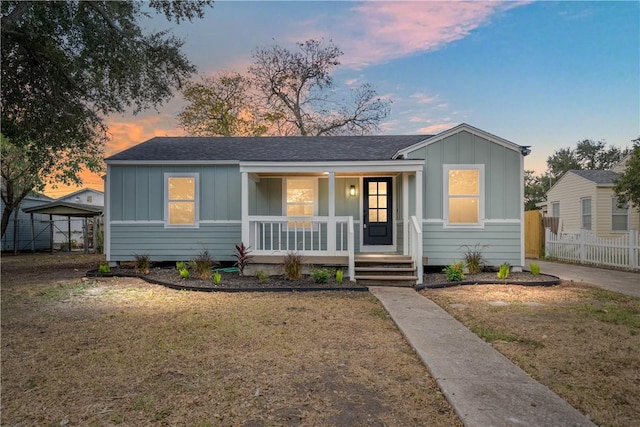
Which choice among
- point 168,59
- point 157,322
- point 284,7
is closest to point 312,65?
point 284,7

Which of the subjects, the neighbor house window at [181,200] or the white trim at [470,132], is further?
the neighbor house window at [181,200]

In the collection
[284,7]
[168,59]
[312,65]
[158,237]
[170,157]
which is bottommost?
[158,237]

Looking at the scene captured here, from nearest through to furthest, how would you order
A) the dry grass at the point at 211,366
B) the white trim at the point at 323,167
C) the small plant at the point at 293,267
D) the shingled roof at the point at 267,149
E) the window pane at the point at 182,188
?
the dry grass at the point at 211,366
the small plant at the point at 293,267
the white trim at the point at 323,167
the window pane at the point at 182,188
the shingled roof at the point at 267,149

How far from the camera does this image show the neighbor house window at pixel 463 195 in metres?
9.32

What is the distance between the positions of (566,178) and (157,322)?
1928cm

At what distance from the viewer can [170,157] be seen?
34.2 feet

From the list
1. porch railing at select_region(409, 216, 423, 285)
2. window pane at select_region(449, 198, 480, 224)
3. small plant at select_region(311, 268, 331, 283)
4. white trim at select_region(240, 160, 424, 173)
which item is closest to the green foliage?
window pane at select_region(449, 198, 480, 224)

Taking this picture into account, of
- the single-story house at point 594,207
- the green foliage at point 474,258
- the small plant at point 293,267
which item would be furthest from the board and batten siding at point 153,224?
the single-story house at point 594,207

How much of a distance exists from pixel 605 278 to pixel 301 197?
7.95m

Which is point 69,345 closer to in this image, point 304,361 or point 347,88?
point 304,361

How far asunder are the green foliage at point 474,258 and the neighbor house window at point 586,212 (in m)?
10.1

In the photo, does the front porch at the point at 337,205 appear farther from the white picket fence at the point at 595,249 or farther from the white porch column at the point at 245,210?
the white picket fence at the point at 595,249

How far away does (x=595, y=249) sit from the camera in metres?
12.1

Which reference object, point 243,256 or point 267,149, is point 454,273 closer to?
point 243,256
